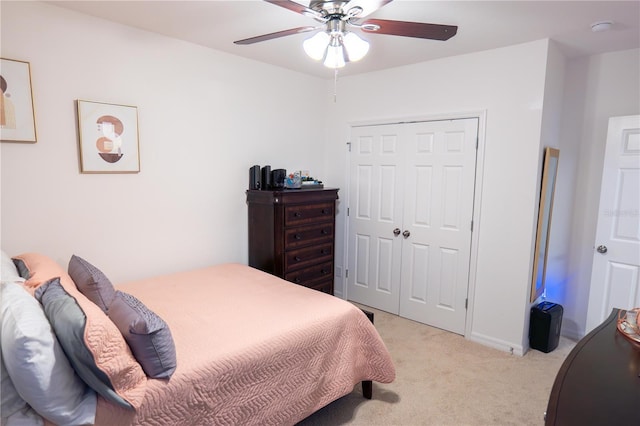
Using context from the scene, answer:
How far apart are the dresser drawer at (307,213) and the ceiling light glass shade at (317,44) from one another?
4.76 ft

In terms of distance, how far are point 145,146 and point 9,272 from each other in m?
1.24

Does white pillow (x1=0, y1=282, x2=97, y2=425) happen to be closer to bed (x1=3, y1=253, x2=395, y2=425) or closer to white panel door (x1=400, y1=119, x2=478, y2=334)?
bed (x1=3, y1=253, x2=395, y2=425)

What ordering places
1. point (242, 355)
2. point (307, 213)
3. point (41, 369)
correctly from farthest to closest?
point (307, 213) → point (242, 355) → point (41, 369)

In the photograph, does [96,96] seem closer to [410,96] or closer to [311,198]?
[311,198]

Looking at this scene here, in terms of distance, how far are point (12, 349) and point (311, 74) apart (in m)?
3.37

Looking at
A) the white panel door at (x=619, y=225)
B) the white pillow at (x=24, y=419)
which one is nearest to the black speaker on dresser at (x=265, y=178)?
the white pillow at (x=24, y=419)

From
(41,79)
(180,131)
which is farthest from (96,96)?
(180,131)

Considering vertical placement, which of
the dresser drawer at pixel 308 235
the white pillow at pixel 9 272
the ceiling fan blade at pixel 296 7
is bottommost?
the dresser drawer at pixel 308 235

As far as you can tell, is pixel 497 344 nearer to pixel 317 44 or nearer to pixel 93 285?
pixel 317 44

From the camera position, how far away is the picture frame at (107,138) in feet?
7.98

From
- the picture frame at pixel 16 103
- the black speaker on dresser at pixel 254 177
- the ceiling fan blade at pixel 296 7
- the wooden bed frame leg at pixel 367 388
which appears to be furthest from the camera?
the black speaker on dresser at pixel 254 177

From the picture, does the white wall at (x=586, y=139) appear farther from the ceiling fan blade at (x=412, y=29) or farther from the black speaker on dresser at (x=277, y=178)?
the black speaker on dresser at (x=277, y=178)

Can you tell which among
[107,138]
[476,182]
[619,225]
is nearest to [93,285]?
[107,138]

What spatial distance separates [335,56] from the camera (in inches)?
78.2
